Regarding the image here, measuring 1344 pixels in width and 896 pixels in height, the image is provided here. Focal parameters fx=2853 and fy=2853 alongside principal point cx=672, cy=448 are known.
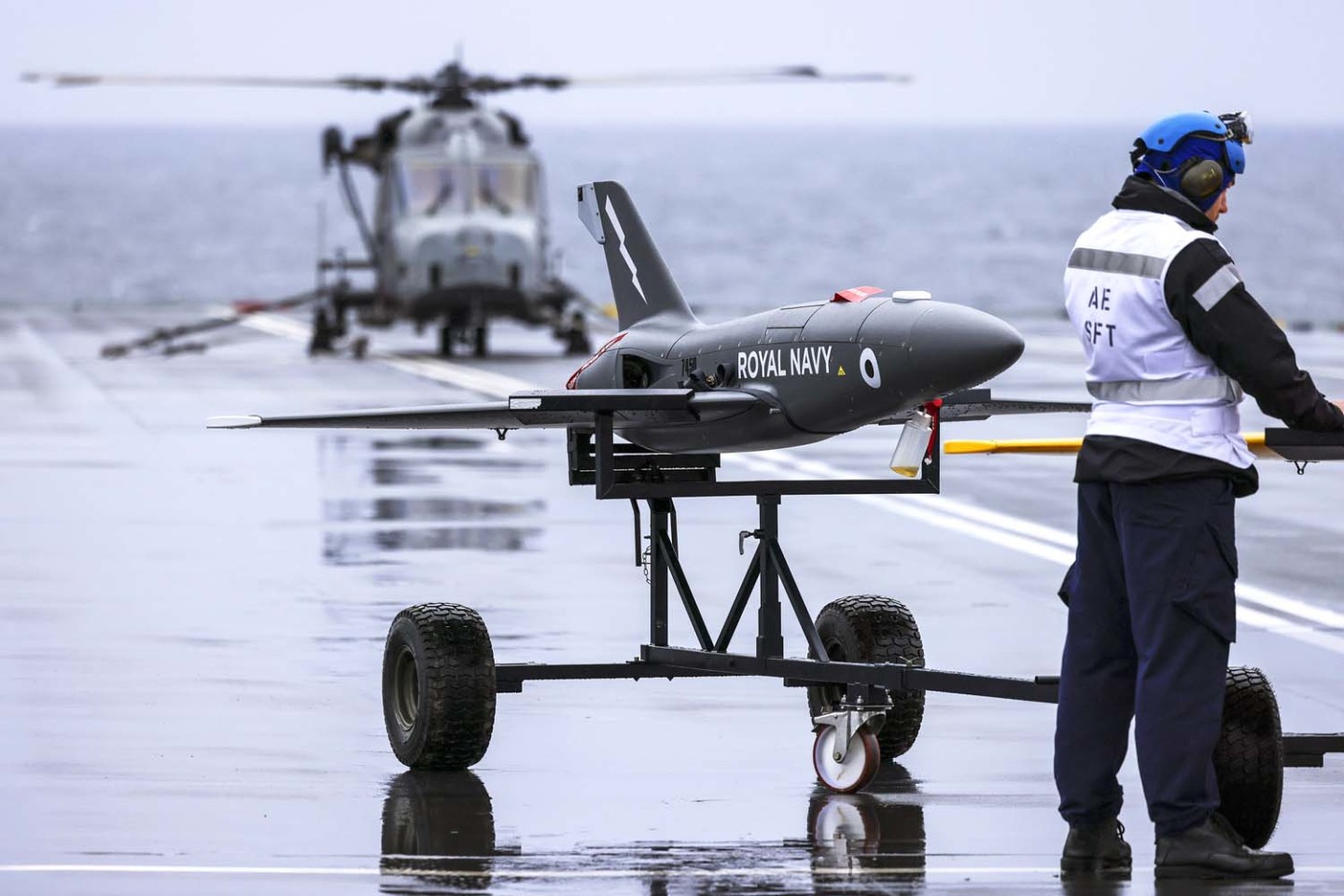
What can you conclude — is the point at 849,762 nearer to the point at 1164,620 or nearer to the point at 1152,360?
the point at 1164,620

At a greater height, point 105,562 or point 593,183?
point 593,183

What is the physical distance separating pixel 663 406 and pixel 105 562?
7997 mm

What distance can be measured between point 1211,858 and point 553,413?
2753mm

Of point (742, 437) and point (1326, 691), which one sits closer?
point (742, 437)

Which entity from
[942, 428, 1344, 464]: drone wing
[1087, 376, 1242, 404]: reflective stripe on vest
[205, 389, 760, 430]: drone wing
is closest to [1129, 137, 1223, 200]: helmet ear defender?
[1087, 376, 1242, 404]: reflective stripe on vest

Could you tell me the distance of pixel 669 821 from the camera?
8891 millimetres

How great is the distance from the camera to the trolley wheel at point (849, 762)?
9.33 m

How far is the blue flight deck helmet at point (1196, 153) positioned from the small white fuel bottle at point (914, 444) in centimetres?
156

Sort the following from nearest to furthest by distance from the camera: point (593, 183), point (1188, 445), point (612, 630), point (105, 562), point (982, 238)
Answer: point (1188, 445)
point (593, 183)
point (612, 630)
point (105, 562)
point (982, 238)

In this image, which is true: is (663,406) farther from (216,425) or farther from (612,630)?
(612,630)

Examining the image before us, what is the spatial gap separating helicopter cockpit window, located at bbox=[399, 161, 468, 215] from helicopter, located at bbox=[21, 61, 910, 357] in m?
0.01

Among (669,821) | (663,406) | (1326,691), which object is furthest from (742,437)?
(1326,691)

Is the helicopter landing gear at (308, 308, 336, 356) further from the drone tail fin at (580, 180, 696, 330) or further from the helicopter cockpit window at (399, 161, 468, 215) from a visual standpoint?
the drone tail fin at (580, 180, 696, 330)

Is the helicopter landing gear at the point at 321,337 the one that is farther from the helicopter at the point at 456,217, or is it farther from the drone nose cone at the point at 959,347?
the drone nose cone at the point at 959,347
